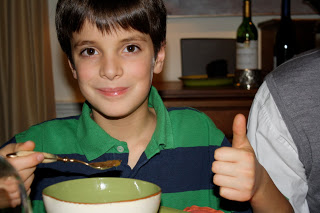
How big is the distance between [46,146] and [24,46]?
1.25 m

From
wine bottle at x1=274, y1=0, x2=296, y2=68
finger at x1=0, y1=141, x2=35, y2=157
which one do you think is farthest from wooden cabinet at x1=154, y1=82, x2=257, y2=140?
finger at x1=0, y1=141, x2=35, y2=157

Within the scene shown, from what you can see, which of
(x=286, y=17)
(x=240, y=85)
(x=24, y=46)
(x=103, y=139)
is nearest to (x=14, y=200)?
(x=103, y=139)

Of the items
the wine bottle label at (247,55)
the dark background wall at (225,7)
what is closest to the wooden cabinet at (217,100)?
the wine bottle label at (247,55)

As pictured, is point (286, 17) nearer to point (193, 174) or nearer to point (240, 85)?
point (240, 85)

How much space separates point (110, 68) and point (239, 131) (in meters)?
0.39

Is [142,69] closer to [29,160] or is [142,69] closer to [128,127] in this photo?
[128,127]

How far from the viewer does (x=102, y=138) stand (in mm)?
995

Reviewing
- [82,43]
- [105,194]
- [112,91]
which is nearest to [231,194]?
[105,194]

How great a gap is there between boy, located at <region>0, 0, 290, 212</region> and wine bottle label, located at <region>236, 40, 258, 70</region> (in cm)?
96

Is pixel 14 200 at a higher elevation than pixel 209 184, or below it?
higher

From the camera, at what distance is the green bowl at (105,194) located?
0.44 metres

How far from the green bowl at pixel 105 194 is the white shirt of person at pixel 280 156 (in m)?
0.53

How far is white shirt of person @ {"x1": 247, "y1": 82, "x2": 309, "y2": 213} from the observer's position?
957mm

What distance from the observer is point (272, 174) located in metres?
0.97
